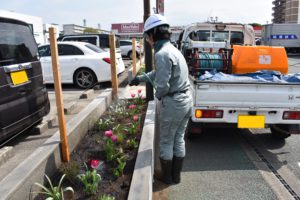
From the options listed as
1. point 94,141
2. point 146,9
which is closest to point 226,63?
point 146,9

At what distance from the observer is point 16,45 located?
169 inches

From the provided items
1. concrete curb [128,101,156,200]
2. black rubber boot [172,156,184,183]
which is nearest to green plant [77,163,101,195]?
concrete curb [128,101,156,200]

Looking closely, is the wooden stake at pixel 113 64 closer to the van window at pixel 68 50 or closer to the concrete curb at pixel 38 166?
the concrete curb at pixel 38 166

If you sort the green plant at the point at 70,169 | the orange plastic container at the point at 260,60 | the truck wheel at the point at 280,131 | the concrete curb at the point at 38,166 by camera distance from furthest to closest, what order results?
the orange plastic container at the point at 260,60 → the truck wheel at the point at 280,131 → the green plant at the point at 70,169 → the concrete curb at the point at 38,166

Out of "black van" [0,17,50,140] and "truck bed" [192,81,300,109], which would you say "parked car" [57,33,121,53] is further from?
"truck bed" [192,81,300,109]

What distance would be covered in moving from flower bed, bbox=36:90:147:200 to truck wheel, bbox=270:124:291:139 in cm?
222

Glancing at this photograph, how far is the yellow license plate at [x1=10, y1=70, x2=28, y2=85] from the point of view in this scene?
4.04 metres

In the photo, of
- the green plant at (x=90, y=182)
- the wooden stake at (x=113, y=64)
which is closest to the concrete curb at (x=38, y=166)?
the green plant at (x=90, y=182)

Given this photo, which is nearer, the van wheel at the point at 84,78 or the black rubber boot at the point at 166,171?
the black rubber boot at the point at 166,171

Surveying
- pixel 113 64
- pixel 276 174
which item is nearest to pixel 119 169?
pixel 276 174

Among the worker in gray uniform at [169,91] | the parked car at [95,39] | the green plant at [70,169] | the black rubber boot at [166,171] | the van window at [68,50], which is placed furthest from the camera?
the parked car at [95,39]

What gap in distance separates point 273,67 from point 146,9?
8.68ft

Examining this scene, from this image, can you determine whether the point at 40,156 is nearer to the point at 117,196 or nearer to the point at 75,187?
the point at 75,187

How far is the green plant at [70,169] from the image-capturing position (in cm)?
299
